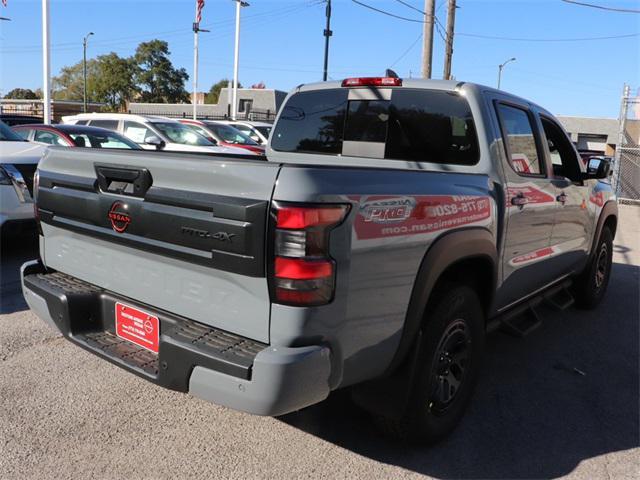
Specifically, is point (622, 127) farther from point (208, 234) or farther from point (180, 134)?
point (208, 234)

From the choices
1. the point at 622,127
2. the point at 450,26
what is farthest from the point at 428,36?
the point at 622,127

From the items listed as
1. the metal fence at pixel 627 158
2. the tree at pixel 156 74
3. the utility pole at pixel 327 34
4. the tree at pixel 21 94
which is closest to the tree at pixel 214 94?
the tree at pixel 156 74

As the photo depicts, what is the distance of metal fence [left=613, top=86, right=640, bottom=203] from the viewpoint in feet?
49.2

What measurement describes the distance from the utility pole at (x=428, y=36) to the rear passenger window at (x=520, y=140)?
966cm

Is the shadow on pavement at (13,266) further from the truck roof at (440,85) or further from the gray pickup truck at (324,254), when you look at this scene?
the truck roof at (440,85)

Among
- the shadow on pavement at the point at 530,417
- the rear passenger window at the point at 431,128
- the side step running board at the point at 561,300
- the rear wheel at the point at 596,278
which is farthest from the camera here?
the rear wheel at the point at 596,278

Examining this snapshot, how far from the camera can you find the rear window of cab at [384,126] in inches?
142

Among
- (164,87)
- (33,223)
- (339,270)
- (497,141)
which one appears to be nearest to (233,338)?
(339,270)

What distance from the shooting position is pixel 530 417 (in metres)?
3.54

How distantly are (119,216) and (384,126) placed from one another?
1944 millimetres

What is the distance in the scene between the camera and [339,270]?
223 centimetres

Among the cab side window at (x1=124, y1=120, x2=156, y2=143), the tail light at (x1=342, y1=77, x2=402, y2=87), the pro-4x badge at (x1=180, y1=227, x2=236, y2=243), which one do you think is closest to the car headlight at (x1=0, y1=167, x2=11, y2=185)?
the tail light at (x1=342, y1=77, x2=402, y2=87)

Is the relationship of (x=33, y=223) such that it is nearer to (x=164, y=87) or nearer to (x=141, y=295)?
(x=141, y=295)

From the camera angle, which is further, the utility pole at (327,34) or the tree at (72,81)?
the tree at (72,81)
